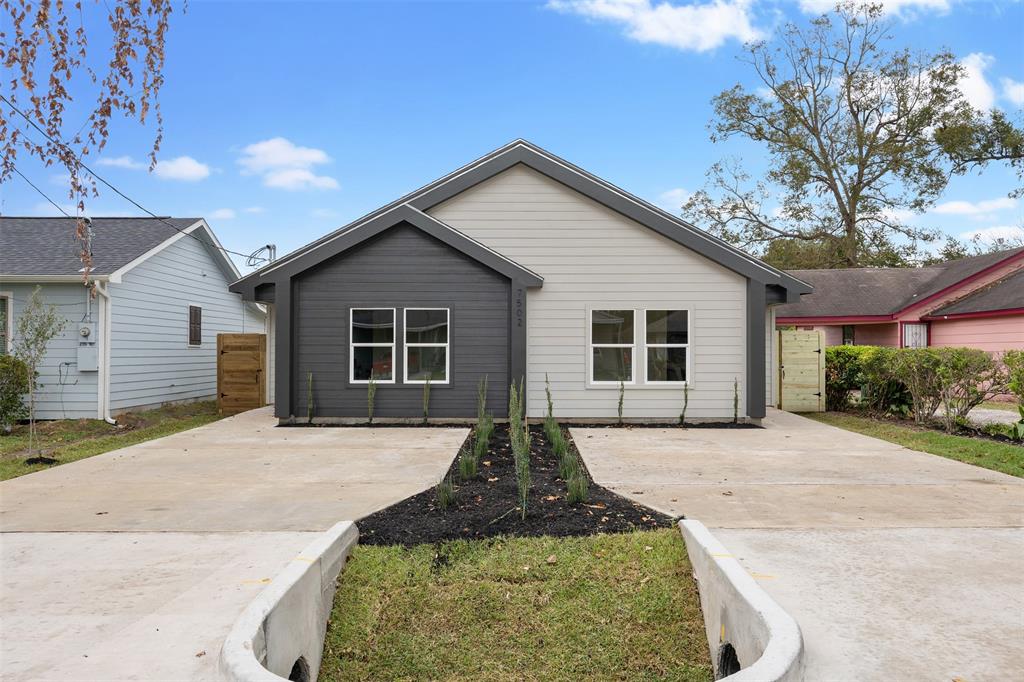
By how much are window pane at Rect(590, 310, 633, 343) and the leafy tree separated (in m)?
21.3

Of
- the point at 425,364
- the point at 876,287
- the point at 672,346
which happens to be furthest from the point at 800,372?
the point at 876,287

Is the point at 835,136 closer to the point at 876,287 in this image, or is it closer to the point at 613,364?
the point at 876,287

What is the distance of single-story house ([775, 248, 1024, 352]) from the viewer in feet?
58.4

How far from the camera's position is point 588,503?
556 cm

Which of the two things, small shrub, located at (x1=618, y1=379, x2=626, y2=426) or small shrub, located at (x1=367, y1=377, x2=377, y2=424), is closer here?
small shrub, located at (x1=367, y1=377, x2=377, y2=424)

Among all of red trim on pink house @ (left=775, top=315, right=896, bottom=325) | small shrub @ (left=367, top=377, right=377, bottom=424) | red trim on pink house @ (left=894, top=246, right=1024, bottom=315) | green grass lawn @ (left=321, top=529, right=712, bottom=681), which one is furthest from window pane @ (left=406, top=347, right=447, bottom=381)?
red trim on pink house @ (left=894, top=246, right=1024, bottom=315)

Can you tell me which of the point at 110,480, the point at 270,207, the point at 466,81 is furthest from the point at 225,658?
the point at 270,207

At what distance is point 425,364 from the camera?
459 inches

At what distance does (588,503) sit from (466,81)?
14178 mm

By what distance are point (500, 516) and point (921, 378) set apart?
10055 mm

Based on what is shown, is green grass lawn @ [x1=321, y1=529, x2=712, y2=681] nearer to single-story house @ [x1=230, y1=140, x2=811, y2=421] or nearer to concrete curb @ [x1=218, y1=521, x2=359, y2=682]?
concrete curb @ [x1=218, y1=521, x2=359, y2=682]

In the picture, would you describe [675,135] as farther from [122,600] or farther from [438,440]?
[122,600]

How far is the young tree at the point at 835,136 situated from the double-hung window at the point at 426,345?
2389 centimetres

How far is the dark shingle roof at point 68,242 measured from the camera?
40.4ft
